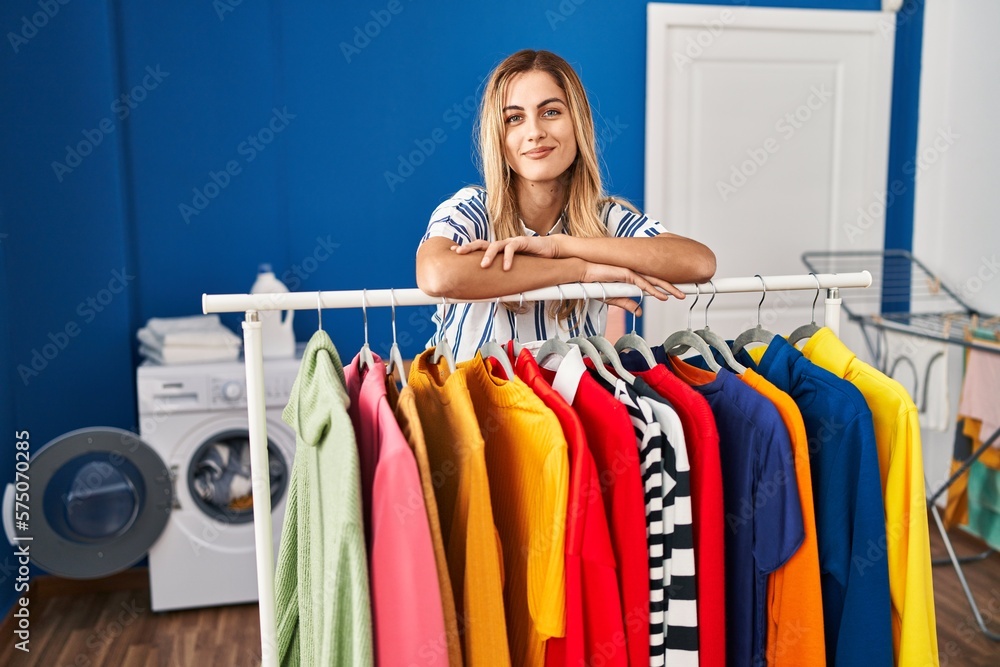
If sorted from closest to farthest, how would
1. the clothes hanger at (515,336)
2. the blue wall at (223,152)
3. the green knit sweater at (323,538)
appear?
the green knit sweater at (323,538) < the clothes hanger at (515,336) < the blue wall at (223,152)

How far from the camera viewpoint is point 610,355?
1.39 metres

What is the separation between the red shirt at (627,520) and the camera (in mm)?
1205

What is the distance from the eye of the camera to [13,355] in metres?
3.09

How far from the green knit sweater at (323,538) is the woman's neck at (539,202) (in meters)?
0.71

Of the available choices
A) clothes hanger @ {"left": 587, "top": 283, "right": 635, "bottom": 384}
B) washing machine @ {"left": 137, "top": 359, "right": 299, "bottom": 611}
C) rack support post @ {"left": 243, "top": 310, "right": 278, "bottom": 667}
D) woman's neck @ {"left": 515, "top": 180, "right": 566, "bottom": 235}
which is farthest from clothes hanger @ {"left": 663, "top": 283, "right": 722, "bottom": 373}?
washing machine @ {"left": 137, "top": 359, "right": 299, "bottom": 611}

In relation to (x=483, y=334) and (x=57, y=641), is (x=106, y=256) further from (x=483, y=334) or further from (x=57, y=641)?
(x=483, y=334)

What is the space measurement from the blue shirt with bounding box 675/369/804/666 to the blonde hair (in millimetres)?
581

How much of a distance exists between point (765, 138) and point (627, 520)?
3002mm

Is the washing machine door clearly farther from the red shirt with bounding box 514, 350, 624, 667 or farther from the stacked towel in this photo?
the red shirt with bounding box 514, 350, 624, 667

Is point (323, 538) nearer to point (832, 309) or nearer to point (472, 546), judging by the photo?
point (472, 546)

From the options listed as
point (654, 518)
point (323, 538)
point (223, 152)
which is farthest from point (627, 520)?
point (223, 152)

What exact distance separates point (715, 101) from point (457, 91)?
3.75 feet

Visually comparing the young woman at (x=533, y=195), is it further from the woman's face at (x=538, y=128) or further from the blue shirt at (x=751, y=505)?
the blue shirt at (x=751, y=505)

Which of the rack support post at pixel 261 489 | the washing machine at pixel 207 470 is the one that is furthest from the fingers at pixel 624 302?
the washing machine at pixel 207 470
